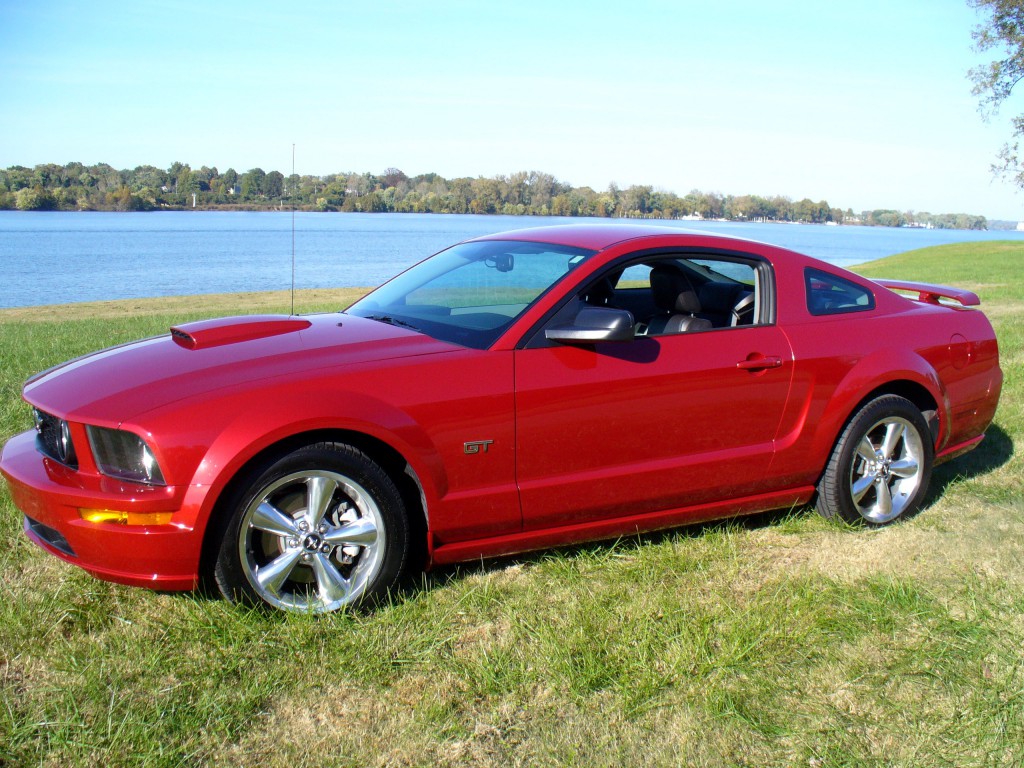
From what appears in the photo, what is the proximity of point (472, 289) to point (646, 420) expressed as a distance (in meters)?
1.12

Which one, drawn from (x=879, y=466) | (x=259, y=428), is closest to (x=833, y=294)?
(x=879, y=466)

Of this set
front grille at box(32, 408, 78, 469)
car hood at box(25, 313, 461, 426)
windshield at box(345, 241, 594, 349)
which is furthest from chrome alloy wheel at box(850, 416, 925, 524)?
front grille at box(32, 408, 78, 469)

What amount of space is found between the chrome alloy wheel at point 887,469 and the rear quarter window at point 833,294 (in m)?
0.61

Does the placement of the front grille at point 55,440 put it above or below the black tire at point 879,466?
above

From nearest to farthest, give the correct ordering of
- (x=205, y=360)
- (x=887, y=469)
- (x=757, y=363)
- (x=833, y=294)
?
(x=205, y=360)
(x=757, y=363)
(x=833, y=294)
(x=887, y=469)

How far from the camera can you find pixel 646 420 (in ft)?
12.8

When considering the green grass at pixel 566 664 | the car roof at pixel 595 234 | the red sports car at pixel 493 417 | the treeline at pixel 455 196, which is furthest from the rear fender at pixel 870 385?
the treeline at pixel 455 196

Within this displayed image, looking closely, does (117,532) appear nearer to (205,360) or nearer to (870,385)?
(205,360)

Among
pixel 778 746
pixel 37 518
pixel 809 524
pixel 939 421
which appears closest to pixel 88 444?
pixel 37 518

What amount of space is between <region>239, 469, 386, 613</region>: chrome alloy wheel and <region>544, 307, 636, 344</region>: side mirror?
1.02m

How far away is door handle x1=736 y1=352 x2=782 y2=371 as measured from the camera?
411 cm

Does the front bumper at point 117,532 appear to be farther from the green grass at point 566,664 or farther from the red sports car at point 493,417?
the green grass at point 566,664

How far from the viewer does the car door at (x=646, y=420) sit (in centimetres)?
370

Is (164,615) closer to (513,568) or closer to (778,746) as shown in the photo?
(513,568)
